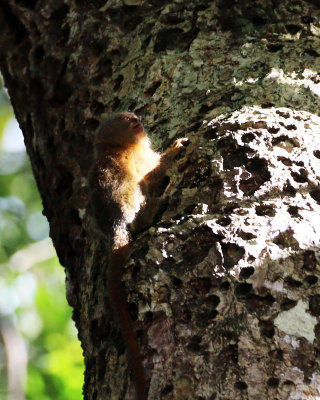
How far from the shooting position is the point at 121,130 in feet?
10.4

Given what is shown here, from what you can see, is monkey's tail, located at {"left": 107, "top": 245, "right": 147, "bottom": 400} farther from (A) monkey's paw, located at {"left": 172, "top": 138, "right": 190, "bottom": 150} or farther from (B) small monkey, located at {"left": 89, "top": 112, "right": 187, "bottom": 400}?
(A) monkey's paw, located at {"left": 172, "top": 138, "right": 190, "bottom": 150}

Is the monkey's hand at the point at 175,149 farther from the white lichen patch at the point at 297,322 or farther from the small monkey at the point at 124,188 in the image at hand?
the white lichen patch at the point at 297,322

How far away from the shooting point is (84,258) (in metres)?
2.75

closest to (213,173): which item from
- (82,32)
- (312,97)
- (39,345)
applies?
(312,97)

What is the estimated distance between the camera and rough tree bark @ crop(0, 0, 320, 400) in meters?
1.93

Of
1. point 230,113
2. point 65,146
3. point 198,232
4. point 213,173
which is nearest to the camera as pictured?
point 198,232

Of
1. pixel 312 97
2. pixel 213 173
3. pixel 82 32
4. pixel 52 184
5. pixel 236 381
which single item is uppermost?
pixel 82 32

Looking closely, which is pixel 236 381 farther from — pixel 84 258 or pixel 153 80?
pixel 153 80

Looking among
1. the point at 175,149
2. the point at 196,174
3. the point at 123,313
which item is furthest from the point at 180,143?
the point at 123,313

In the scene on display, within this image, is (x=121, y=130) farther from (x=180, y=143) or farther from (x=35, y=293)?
(x=35, y=293)

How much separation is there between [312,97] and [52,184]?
128 cm

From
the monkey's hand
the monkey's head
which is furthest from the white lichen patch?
the monkey's head

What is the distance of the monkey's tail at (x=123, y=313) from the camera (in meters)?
1.98

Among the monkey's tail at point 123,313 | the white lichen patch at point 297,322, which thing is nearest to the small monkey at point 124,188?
the monkey's tail at point 123,313
